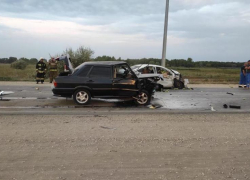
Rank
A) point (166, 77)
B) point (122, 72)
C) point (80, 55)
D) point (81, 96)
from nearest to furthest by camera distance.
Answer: point (81, 96), point (122, 72), point (166, 77), point (80, 55)

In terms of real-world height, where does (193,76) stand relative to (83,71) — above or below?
below

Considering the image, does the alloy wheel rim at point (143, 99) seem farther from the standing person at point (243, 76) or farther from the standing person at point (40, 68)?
the standing person at point (243, 76)

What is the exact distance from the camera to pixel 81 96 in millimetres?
9953

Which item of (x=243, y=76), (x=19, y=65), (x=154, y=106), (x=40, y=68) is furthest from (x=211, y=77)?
(x=19, y=65)

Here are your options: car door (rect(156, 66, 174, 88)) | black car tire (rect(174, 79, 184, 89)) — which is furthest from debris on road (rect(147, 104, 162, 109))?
black car tire (rect(174, 79, 184, 89))

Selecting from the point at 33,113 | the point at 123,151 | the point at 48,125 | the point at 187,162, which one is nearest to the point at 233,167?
the point at 187,162

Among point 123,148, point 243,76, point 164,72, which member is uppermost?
point 164,72

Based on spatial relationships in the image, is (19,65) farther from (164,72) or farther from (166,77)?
(166,77)

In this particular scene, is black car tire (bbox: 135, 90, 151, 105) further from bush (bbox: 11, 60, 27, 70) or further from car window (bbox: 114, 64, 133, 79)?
bush (bbox: 11, 60, 27, 70)

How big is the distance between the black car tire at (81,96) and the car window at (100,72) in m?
0.68

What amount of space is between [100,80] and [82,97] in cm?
90

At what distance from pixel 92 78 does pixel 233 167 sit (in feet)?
21.6

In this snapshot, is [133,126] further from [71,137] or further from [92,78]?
[92,78]

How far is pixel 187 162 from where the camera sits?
4.42 m
